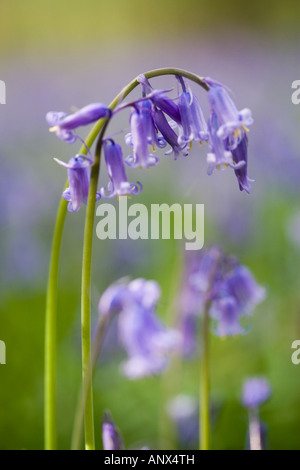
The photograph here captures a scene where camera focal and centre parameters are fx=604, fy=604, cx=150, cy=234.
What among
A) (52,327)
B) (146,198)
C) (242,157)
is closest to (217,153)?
(242,157)

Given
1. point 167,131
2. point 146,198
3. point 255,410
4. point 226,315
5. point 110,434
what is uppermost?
point 146,198

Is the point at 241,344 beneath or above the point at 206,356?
above

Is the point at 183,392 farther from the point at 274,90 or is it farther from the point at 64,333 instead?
the point at 274,90

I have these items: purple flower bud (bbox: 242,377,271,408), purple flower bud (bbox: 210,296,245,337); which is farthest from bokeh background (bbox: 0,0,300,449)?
purple flower bud (bbox: 210,296,245,337)

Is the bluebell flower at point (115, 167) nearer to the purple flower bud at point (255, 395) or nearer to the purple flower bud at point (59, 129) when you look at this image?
the purple flower bud at point (59, 129)

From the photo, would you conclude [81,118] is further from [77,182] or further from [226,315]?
[226,315]

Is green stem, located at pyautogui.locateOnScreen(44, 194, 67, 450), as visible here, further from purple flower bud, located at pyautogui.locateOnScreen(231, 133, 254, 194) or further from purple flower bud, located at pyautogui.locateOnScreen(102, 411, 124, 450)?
purple flower bud, located at pyautogui.locateOnScreen(231, 133, 254, 194)
